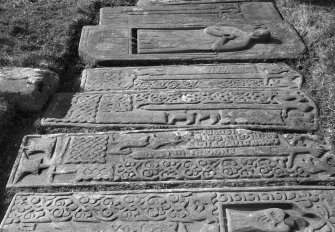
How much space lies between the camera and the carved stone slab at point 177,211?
2.87 metres

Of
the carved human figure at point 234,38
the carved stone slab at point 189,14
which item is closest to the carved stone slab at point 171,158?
the carved human figure at point 234,38

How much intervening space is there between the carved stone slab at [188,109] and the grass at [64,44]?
0.79ft

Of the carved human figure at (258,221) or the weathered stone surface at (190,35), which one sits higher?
the weathered stone surface at (190,35)

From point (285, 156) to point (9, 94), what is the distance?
2.90 metres

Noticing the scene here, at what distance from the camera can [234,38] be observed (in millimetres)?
5156

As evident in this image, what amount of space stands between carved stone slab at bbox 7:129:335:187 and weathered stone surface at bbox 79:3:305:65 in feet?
4.99

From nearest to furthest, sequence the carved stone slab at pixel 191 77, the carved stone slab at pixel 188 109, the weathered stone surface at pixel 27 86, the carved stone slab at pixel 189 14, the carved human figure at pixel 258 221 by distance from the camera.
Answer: the carved human figure at pixel 258 221, the carved stone slab at pixel 188 109, the weathered stone surface at pixel 27 86, the carved stone slab at pixel 191 77, the carved stone slab at pixel 189 14

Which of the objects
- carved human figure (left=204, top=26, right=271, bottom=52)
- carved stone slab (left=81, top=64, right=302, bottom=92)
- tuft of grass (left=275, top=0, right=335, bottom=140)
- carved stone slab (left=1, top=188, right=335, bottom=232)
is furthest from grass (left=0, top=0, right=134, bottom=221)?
tuft of grass (left=275, top=0, right=335, bottom=140)

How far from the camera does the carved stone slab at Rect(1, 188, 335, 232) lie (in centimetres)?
287

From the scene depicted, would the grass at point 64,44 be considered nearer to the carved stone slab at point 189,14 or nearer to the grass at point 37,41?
the grass at point 37,41

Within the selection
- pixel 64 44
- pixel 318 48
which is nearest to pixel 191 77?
pixel 318 48

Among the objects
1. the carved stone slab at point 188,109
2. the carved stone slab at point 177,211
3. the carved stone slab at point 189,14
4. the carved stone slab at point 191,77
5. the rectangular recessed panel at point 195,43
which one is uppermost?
the carved stone slab at point 189,14

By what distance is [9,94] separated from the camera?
4023 mm

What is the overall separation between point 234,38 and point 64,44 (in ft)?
7.66
